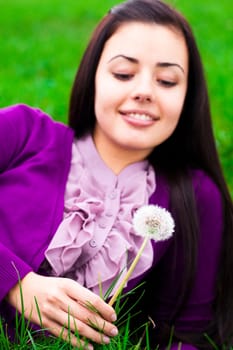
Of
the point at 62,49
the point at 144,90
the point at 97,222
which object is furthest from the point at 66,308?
the point at 62,49

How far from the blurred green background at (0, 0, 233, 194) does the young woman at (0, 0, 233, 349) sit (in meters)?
1.30

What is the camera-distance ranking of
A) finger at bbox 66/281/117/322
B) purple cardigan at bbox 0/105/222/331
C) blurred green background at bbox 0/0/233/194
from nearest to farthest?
1. finger at bbox 66/281/117/322
2. purple cardigan at bbox 0/105/222/331
3. blurred green background at bbox 0/0/233/194

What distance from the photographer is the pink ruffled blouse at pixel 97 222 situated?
81.6 inches

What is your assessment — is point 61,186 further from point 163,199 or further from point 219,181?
point 219,181

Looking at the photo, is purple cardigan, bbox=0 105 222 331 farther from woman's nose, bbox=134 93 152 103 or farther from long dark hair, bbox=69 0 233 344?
woman's nose, bbox=134 93 152 103

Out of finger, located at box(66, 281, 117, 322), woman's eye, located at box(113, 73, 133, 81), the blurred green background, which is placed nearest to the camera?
finger, located at box(66, 281, 117, 322)

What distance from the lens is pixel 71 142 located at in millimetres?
2312

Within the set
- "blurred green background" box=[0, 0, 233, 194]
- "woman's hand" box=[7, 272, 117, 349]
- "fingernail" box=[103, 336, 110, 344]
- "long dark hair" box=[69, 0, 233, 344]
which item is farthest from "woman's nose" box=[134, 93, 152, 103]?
"blurred green background" box=[0, 0, 233, 194]

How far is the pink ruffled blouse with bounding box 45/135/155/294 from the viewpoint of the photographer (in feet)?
6.80

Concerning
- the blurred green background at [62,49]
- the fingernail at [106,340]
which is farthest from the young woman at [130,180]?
the blurred green background at [62,49]

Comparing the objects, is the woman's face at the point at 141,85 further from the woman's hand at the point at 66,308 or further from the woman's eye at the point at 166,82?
the woman's hand at the point at 66,308

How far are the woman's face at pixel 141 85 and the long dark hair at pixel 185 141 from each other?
0.06 m

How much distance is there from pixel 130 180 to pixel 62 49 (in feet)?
16.0

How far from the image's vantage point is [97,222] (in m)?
2.15
